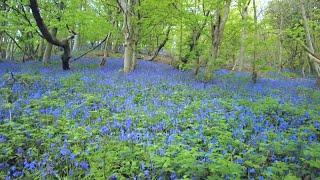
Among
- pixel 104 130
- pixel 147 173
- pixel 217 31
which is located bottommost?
pixel 147 173

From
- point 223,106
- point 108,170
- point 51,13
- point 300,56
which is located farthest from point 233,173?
point 300,56

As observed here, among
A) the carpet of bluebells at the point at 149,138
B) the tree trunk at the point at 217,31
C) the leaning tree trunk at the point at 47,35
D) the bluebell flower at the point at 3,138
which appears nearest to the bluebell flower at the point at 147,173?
the carpet of bluebells at the point at 149,138

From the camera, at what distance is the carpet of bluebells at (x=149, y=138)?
184 inches

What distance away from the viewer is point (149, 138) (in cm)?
593

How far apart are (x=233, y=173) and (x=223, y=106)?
190 inches

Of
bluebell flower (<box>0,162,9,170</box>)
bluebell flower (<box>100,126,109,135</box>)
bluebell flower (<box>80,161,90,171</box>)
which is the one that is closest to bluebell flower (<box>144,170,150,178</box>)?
bluebell flower (<box>80,161,90,171</box>)

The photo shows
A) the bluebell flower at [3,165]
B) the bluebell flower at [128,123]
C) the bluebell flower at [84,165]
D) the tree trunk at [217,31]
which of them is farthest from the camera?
the tree trunk at [217,31]

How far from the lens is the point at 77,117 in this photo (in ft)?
24.1

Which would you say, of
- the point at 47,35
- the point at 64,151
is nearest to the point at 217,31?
the point at 47,35

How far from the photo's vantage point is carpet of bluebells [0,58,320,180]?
4680 mm

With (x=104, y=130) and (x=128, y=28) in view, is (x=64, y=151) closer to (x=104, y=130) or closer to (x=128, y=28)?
(x=104, y=130)

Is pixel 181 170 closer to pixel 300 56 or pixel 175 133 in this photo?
pixel 175 133

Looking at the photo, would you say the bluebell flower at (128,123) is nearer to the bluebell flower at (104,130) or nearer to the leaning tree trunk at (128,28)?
the bluebell flower at (104,130)

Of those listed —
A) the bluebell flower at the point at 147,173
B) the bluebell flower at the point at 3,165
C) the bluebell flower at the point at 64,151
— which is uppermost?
the bluebell flower at the point at 64,151
